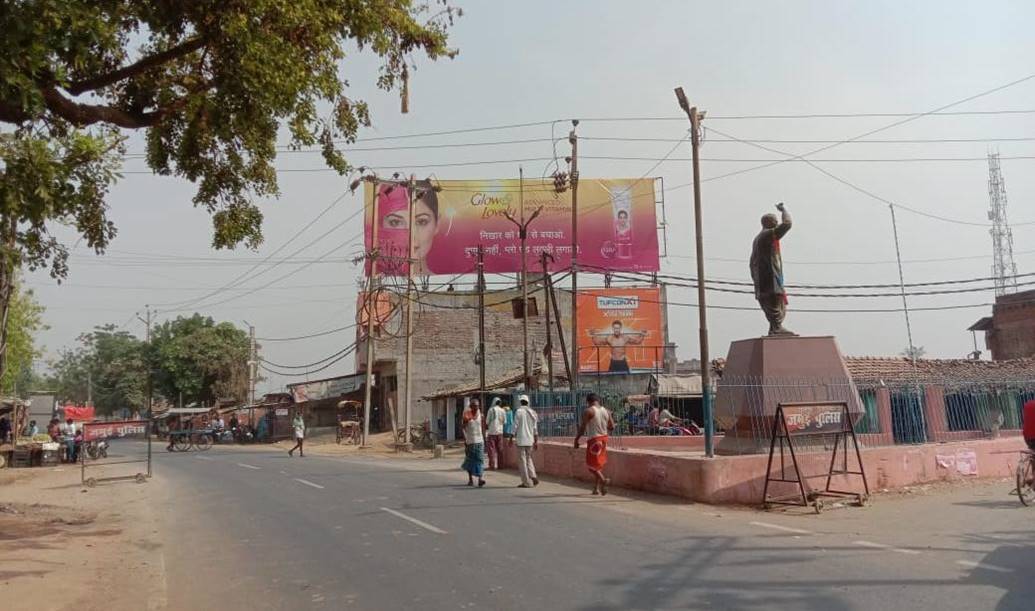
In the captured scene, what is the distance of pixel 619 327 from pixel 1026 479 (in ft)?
100

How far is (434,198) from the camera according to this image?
4181 centimetres

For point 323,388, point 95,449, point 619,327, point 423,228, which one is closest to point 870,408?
point 619,327

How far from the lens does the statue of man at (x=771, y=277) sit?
1532 centimetres

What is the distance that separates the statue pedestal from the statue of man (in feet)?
2.28

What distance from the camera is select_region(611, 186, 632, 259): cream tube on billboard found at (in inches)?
1644

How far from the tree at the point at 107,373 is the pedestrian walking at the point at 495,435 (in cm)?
5811

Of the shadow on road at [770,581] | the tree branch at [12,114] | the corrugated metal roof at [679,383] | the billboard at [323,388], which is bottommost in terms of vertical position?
the shadow on road at [770,581]

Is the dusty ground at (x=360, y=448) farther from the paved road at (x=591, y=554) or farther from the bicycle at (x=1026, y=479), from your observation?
the bicycle at (x=1026, y=479)

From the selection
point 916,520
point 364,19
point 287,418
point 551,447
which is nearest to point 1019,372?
point 551,447

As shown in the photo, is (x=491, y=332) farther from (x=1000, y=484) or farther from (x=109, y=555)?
(x=109, y=555)

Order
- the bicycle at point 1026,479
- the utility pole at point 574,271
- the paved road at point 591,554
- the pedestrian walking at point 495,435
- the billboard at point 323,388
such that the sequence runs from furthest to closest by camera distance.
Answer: the billboard at point 323,388 < the utility pole at point 574,271 < the pedestrian walking at point 495,435 < the bicycle at point 1026,479 < the paved road at point 591,554

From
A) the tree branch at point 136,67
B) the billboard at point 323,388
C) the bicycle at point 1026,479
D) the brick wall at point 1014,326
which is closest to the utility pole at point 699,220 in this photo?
the bicycle at point 1026,479

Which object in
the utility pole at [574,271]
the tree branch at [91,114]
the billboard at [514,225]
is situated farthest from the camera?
the billboard at [514,225]

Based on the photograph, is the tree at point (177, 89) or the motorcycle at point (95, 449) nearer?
the tree at point (177, 89)
